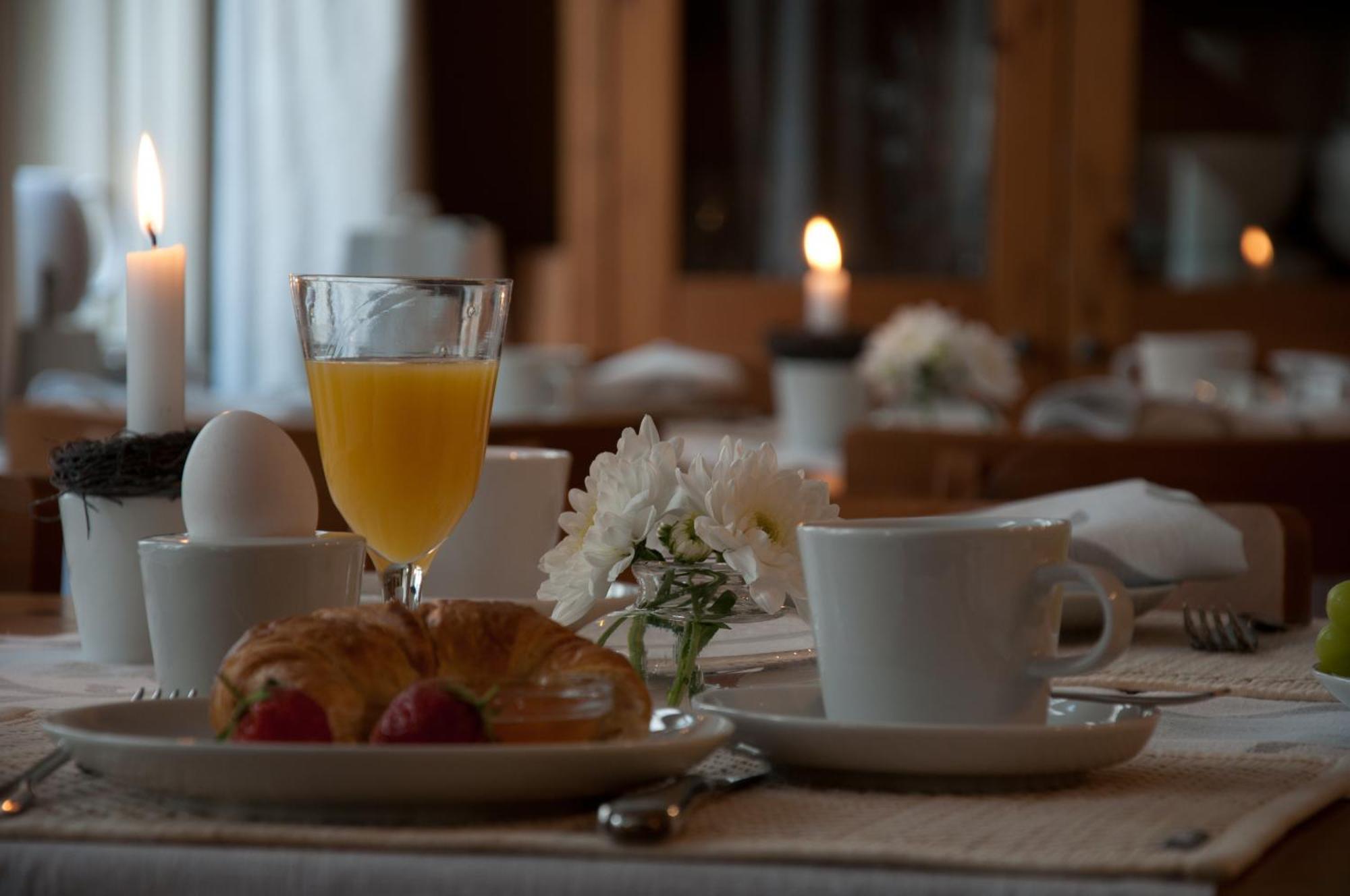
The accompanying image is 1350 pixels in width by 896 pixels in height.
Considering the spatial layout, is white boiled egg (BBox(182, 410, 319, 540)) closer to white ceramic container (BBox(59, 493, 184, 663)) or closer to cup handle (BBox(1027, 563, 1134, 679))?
white ceramic container (BBox(59, 493, 184, 663))

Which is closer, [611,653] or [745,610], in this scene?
[611,653]

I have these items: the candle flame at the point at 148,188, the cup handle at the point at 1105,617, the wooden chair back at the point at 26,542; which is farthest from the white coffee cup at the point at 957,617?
the wooden chair back at the point at 26,542

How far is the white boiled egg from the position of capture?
2.51 feet

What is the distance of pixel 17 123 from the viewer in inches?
139

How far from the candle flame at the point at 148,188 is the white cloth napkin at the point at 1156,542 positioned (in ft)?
1.56

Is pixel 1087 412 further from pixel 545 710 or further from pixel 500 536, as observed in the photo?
pixel 545 710

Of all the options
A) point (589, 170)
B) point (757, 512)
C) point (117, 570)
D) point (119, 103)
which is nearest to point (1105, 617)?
point (757, 512)

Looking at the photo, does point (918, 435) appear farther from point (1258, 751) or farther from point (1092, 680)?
point (1258, 751)

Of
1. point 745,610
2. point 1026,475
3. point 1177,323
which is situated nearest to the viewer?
point 745,610

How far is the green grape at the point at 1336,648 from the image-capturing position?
28.5 inches

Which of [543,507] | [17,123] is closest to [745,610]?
[543,507]

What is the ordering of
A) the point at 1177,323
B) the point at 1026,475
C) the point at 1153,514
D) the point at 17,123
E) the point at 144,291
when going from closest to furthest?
the point at 144,291 → the point at 1153,514 → the point at 1026,475 → the point at 17,123 → the point at 1177,323

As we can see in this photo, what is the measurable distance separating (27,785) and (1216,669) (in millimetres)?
551

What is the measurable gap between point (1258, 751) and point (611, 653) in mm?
248
